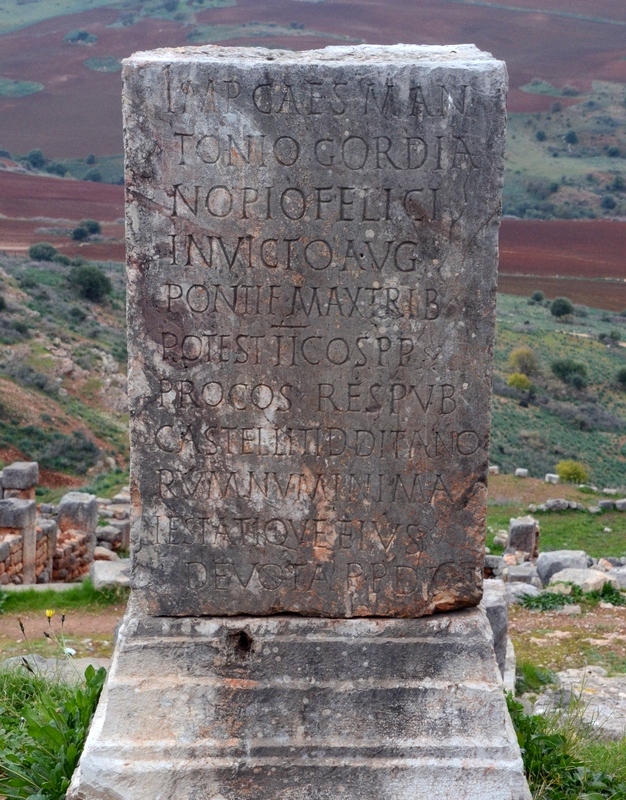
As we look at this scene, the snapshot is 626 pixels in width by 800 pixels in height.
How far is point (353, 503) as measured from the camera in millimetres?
3557

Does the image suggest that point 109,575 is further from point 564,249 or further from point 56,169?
point 56,169

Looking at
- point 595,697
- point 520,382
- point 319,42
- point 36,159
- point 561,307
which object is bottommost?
point 561,307

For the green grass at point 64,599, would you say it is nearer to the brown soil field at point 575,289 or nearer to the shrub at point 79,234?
the brown soil field at point 575,289

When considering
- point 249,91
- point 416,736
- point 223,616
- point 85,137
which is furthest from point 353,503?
point 85,137

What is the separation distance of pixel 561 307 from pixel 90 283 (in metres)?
20.1

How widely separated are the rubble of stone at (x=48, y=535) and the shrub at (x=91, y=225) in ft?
112

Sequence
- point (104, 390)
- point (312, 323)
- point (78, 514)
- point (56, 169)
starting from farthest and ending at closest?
point (56, 169) < point (104, 390) < point (78, 514) < point (312, 323)

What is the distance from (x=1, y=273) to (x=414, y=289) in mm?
29006

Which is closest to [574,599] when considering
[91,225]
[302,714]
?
[302,714]

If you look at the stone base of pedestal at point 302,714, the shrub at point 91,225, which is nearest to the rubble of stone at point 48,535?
the stone base of pedestal at point 302,714

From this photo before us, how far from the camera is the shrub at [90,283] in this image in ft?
102

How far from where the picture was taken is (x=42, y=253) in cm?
3762

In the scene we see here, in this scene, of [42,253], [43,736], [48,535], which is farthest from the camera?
[42,253]

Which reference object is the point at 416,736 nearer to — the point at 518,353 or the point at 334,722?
the point at 334,722
